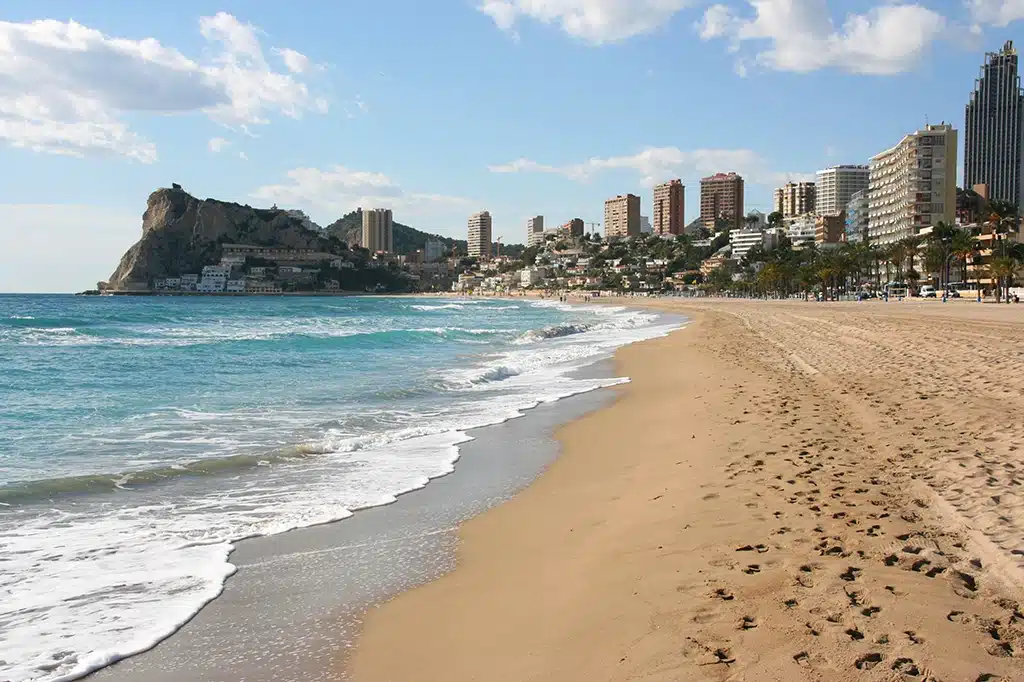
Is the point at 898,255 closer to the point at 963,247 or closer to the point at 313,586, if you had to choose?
the point at 963,247

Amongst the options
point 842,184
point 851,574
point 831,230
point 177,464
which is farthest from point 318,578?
point 842,184

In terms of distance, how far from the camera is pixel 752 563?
3.89 m

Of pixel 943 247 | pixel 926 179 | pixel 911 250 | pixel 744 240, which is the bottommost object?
pixel 943 247

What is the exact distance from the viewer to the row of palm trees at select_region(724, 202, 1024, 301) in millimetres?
58375

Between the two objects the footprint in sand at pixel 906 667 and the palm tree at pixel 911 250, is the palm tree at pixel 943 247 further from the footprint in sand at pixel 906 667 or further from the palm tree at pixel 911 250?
the footprint in sand at pixel 906 667

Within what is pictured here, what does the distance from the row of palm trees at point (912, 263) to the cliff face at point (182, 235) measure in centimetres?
12190

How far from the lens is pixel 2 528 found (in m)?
5.43

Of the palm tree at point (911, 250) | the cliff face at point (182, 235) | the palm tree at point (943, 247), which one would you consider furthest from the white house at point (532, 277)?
the palm tree at point (943, 247)

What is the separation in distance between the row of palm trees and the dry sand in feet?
177

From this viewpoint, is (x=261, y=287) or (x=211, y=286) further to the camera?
(x=261, y=287)

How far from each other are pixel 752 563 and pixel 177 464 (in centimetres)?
590

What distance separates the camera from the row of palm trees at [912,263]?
58375mm

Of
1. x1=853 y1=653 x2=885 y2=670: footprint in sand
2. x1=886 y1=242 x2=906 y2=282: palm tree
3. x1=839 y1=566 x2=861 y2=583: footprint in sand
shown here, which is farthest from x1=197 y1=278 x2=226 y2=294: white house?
x1=853 y1=653 x2=885 y2=670: footprint in sand

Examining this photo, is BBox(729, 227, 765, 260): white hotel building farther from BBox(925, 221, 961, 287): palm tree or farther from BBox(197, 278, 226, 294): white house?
BBox(197, 278, 226, 294): white house
